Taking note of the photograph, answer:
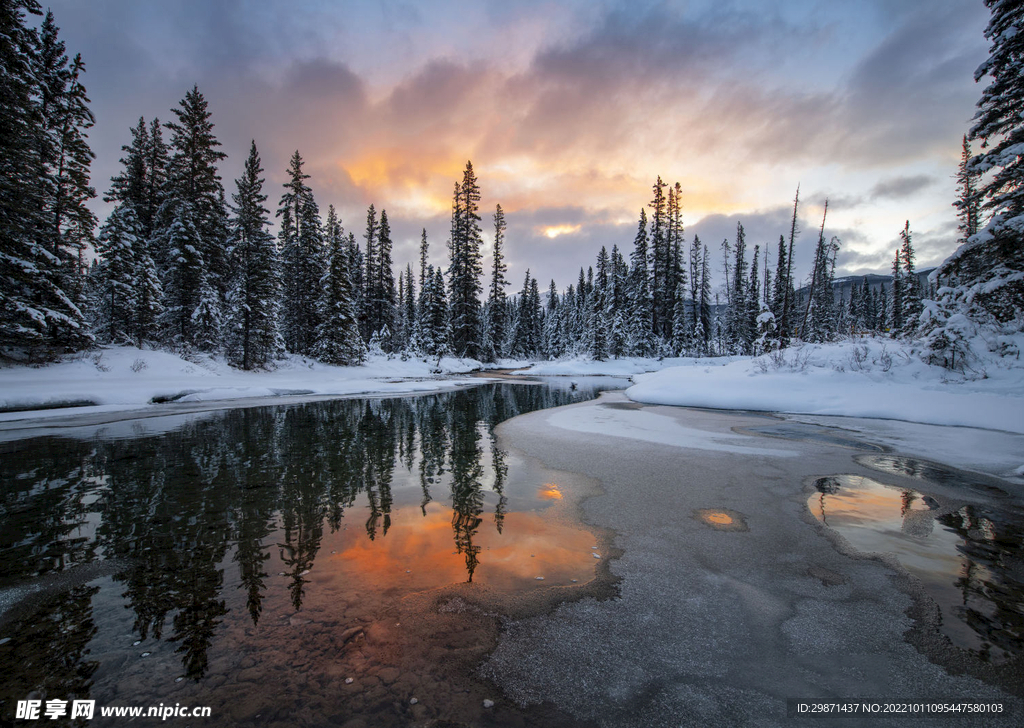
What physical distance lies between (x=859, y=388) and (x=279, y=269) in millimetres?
34765

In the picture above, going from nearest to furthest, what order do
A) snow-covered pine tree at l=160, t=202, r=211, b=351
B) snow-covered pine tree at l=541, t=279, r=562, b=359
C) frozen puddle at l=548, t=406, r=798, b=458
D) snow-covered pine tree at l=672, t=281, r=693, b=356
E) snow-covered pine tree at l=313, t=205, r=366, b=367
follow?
frozen puddle at l=548, t=406, r=798, b=458 → snow-covered pine tree at l=160, t=202, r=211, b=351 → snow-covered pine tree at l=313, t=205, r=366, b=367 → snow-covered pine tree at l=672, t=281, r=693, b=356 → snow-covered pine tree at l=541, t=279, r=562, b=359

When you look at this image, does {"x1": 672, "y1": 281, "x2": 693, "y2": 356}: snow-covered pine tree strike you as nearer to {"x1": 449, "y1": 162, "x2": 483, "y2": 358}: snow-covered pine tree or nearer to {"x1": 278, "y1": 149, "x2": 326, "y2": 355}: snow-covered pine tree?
{"x1": 449, "y1": 162, "x2": 483, "y2": 358}: snow-covered pine tree

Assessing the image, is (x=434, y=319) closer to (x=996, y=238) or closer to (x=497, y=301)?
(x=497, y=301)

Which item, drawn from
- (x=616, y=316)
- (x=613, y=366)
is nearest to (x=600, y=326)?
(x=616, y=316)

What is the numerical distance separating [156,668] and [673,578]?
422 centimetres

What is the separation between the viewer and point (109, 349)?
840 inches

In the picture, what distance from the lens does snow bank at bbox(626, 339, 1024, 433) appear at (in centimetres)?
1173

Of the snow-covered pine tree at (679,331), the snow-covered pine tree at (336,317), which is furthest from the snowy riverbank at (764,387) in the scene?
the snow-covered pine tree at (679,331)

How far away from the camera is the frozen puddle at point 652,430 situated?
931 cm

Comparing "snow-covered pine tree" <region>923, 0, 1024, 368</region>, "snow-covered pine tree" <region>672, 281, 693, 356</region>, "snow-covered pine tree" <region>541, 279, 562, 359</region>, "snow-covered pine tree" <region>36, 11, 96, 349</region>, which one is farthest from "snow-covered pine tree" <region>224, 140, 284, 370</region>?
"snow-covered pine tree" <region>541, 279, 562, 359</region>

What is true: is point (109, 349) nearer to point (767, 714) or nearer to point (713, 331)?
point (767, 714)

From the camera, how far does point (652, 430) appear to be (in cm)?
1144

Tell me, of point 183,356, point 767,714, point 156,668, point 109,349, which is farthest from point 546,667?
point 183,356

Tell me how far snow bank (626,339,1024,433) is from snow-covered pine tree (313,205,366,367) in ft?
83.8
